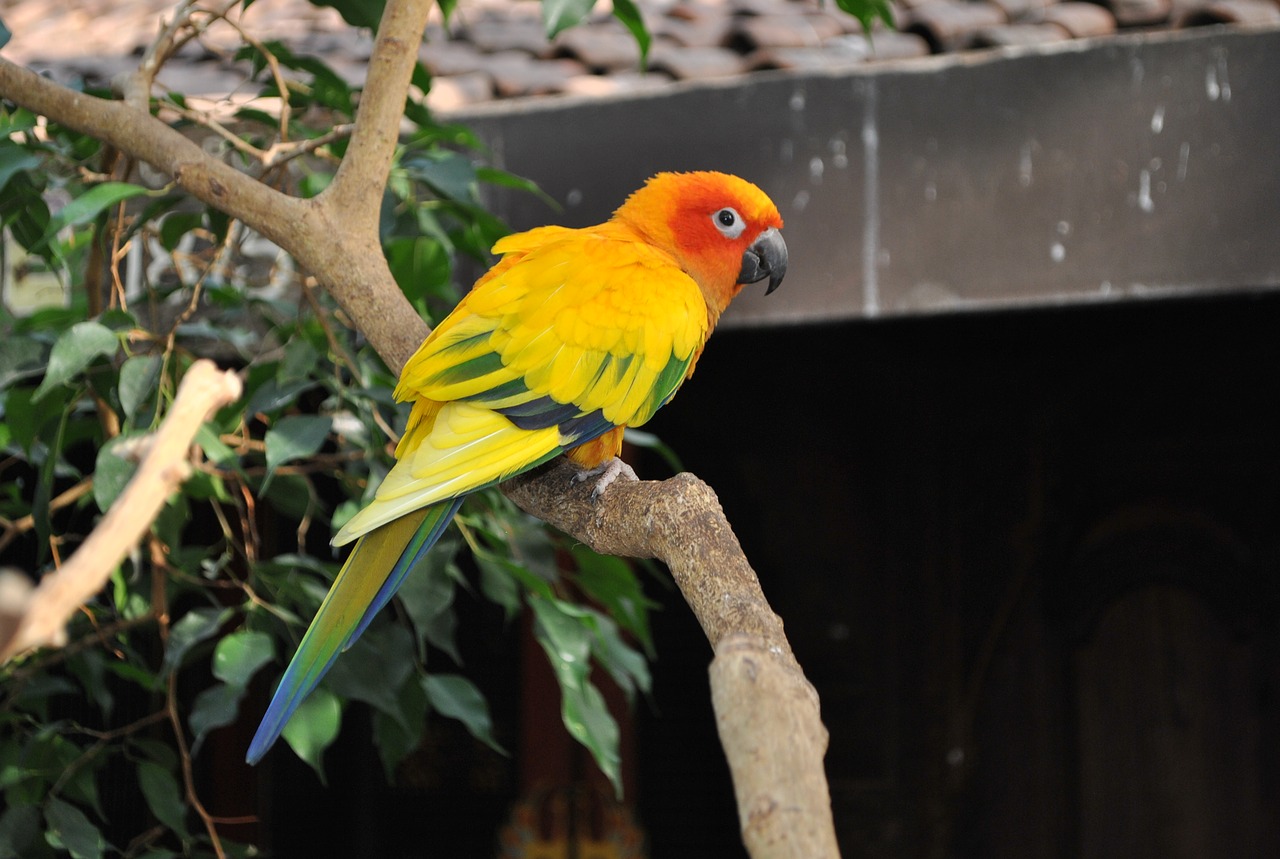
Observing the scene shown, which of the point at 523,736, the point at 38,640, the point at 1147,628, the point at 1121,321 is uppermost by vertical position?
the point at 1121,321

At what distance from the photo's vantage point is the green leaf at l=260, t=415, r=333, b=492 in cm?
139

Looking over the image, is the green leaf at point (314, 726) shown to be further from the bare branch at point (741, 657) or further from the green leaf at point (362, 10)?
the green leaf at point (362, 10)

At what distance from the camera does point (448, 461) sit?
1195 millimetres

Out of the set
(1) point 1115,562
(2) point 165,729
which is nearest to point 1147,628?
(1) point 1115,562

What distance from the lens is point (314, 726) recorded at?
1.38m

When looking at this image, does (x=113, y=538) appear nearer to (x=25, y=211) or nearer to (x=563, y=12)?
(x=563, y=12)

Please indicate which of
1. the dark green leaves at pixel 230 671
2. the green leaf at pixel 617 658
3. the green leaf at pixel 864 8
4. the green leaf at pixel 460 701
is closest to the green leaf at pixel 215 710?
the dark green leaves at pixel 230 671

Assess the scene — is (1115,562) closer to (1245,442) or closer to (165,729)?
(1245,442)

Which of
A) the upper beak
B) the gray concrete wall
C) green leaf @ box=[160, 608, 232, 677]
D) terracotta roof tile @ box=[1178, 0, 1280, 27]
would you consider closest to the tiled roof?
terracotta roof tile @ box=[1178, 0, 1280, 27]

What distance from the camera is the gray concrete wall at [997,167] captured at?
2088 millimetres

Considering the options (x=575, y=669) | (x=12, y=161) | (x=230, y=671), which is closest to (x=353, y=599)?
(x=230, y=671)

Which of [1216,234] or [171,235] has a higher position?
[1216,234]

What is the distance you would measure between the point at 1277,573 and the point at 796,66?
6.53ft

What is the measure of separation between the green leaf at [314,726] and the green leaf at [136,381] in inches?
15.3
